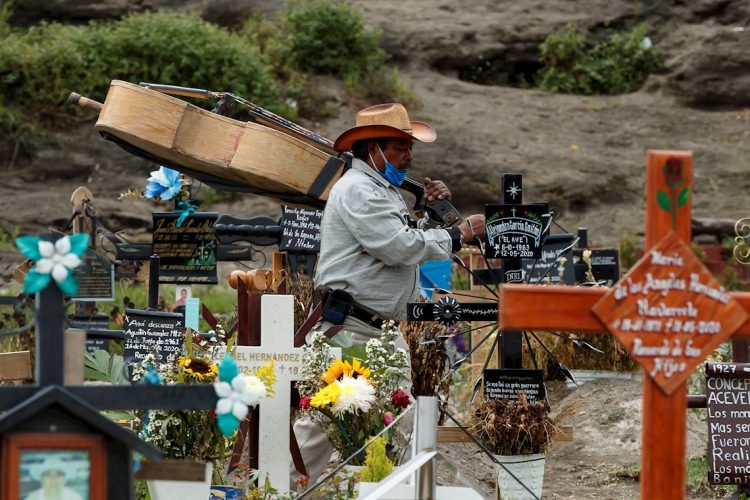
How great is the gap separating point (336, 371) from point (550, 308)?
230cm

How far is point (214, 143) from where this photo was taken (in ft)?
25.7

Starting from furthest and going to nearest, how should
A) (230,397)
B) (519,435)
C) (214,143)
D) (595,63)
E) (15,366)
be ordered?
(595,63) → (214,143) → (15,366) → (519,435) → (230,397)

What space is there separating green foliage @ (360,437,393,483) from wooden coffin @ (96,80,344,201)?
102 inches

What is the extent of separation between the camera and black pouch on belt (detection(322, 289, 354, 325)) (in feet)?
22.8

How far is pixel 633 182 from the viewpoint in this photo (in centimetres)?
1925

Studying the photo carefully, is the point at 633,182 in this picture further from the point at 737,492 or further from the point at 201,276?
the point at 737,492

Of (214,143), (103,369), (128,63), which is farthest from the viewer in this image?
(128,63)

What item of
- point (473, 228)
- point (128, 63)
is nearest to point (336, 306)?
point (473, 228)

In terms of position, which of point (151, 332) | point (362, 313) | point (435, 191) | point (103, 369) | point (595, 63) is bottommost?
point (103, 369)

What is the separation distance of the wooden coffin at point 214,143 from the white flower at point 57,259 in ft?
12.3

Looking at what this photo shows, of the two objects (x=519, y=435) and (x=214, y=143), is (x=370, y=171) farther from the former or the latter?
(x=519, y=435)

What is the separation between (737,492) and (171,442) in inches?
118

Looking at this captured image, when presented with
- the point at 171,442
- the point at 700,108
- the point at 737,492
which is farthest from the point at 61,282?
the point at 700,108

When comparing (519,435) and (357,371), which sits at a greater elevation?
(357,371)
